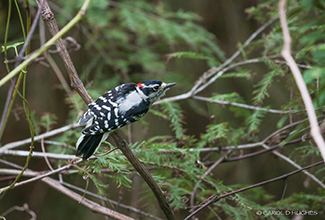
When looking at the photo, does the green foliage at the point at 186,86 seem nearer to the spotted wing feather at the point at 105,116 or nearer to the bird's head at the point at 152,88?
the spotted wing feather at the point at 105,116

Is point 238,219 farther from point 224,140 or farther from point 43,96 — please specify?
point 43,96

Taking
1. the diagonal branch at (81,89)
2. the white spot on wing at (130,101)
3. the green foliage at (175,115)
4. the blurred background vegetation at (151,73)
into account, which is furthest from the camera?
the blurred background vegetation at (151,73)

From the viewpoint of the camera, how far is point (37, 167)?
13.3ft

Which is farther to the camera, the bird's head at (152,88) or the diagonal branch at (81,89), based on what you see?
the bird's head at (152,88)

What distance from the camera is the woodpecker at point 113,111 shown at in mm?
1822

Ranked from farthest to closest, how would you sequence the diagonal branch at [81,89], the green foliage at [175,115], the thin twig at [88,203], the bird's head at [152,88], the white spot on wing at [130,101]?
the green foliage at [175,115]
the bird's head at [152,88]
the white spot on wing at [130,101]
the thin twig at [88,203]
the diagonal branch at [81,89]

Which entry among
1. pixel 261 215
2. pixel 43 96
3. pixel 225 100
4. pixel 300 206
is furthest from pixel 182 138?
pixel 43 96

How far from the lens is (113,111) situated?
1940mm

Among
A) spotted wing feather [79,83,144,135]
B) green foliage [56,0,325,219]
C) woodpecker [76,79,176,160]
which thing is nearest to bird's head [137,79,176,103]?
woodpecker [76,79,176,160]

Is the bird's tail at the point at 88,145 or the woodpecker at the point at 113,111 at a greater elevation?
the woodpecker at the point at 113,111

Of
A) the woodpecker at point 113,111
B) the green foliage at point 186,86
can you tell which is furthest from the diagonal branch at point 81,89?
the green foliage at point 186,86

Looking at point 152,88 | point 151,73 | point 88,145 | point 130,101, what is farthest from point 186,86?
point 88,145

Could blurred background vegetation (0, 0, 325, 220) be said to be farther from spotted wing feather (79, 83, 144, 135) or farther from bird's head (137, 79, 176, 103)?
spotted wing feather (79, 83, 144, 135)

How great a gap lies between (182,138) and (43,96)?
2.37 m
